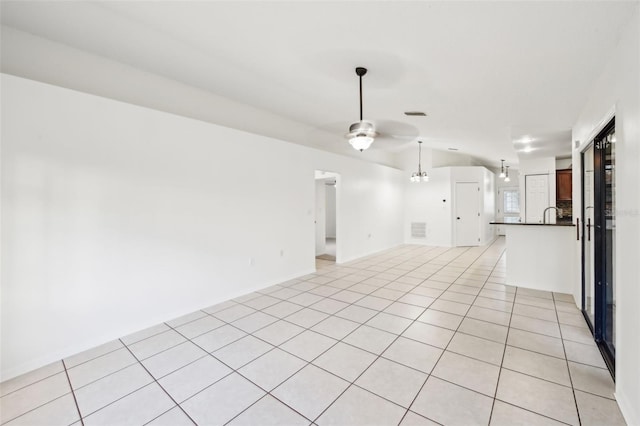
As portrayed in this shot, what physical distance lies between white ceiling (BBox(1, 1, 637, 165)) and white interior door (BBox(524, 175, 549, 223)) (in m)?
3.44

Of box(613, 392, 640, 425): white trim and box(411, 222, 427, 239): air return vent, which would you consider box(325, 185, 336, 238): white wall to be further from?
box(613, 392, 640, 425): white trim

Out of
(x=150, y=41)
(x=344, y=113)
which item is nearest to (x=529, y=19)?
(x=344, y=113)

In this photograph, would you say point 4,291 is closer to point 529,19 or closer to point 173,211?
point 173,211

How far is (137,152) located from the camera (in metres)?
3.01

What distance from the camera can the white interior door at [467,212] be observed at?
27.7 ft

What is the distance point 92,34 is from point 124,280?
99.8 inches

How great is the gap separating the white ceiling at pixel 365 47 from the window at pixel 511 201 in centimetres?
821

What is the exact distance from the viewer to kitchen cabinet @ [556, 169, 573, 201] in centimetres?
674

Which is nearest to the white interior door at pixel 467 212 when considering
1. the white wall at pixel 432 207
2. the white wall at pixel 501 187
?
the white wall at pixel 432 207

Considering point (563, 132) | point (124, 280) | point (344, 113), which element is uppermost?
point (344, 113)

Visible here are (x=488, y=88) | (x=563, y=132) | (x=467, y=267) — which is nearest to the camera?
(x=488, y=88)

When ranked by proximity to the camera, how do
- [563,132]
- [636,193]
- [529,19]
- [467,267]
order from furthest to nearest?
1. [467,267]
2. [563,132]
3. [529,19]
4. [636,193]

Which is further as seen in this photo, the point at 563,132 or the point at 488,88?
the point at 563,132

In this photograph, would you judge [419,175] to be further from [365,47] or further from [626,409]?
[626,409]
